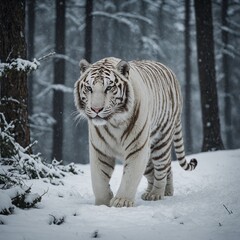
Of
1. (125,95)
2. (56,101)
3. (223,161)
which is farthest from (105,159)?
(56,101)

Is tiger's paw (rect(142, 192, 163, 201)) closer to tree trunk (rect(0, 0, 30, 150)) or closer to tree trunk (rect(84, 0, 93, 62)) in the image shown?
tree trunk (rect(0, 0, 30, 150))

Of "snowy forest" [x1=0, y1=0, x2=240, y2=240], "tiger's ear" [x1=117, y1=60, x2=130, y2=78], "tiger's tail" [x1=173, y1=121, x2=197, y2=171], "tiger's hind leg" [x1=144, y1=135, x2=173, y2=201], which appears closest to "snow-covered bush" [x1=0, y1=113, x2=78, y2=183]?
"snowy forest" [x1=0, y1=0, x2=240, y2=240]

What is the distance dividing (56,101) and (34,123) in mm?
2383

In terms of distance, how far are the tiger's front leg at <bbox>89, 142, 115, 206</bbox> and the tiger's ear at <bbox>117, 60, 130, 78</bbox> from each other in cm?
87

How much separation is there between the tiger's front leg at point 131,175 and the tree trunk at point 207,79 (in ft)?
21.8

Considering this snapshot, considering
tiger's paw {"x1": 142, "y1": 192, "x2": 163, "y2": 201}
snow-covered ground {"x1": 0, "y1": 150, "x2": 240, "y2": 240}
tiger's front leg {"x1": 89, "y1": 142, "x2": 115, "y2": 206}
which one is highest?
tiger's front leg {"x1": 89, "y1": 142, "x2": 115, "y2": 206}

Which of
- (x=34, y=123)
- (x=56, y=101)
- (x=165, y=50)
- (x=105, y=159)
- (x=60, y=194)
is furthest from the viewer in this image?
(x=165, y=50)

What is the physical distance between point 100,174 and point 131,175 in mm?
384

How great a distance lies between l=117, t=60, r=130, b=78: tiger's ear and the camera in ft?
13.8

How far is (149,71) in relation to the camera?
17.6 feet

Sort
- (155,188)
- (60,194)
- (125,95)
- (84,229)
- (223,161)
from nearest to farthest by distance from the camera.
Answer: (84,229) < (125,95) < (60,194) < (155,188) < (223,161)

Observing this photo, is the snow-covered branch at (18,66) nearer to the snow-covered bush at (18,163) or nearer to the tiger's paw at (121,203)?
the snow-covered bush at (18,163)

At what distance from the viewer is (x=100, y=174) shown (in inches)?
172

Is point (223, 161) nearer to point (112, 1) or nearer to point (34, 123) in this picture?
point (34, 123)
